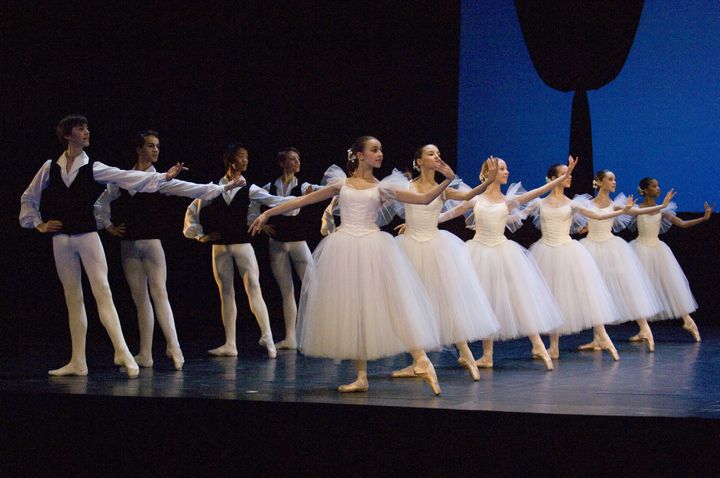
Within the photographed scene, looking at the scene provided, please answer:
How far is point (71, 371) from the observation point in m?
5.76

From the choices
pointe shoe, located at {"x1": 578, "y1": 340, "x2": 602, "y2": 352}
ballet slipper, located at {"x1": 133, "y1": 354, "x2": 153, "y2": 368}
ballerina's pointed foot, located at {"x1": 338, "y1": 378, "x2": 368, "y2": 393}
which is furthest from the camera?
pointe shoe, located at {"x1": 578, "y1": 340, "x2": 602, "y2": 352}

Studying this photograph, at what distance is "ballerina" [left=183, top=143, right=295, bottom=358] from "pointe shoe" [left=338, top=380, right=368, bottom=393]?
5.97 ft

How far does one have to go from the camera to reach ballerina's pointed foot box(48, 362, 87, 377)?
5.73 meters

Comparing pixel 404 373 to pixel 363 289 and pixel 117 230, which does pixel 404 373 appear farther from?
pixel 117 230

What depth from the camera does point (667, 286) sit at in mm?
8664

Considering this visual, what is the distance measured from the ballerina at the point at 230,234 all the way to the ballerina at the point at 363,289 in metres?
1.63

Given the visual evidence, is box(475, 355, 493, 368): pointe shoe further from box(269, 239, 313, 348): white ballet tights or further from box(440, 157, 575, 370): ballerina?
box(269, 239, 313, 348): white ballet tights

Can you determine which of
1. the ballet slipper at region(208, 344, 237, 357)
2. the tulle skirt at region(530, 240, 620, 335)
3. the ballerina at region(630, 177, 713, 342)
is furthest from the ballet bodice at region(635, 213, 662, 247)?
the ballet slipper at region(208, 344, 237, 357)

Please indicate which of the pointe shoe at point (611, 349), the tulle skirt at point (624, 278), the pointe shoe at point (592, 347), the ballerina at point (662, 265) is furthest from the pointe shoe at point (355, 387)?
the ballerina at point (662, 265)

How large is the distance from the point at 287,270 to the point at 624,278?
266 cm

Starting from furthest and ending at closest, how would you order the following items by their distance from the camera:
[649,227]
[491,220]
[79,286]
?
[649,227] → [491,220] → [79,286]

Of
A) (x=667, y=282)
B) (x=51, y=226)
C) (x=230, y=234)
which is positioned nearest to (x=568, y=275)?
(x=667, y=282)

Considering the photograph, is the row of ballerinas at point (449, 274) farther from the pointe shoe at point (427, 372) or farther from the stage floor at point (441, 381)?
the stage floor at point (441, 381)

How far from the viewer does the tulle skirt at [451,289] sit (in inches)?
228
